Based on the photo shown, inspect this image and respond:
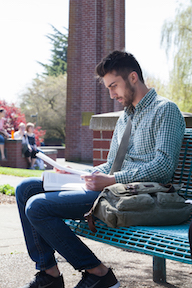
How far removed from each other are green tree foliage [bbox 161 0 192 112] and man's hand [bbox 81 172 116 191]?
61.7 ft

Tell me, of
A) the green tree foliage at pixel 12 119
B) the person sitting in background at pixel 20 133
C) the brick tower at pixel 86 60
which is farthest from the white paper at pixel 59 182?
the brick tower at pixel 86 60

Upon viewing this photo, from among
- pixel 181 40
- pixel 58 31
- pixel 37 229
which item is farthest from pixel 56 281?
pixel 58 31

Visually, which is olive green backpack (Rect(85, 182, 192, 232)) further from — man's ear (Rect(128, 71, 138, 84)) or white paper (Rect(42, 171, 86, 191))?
man's ear (Rect(128, 71, 138, 84))

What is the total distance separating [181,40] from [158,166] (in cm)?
1931

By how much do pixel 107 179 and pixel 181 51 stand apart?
19.2 meters

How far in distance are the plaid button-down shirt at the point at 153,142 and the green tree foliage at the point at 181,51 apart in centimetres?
1845

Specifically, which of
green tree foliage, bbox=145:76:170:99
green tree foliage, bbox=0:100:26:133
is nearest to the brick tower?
green tree foliage, bbox=0:100:26:133

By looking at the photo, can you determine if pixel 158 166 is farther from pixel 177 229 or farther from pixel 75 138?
pixel 75 138

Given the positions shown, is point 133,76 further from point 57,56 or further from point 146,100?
point 57,56

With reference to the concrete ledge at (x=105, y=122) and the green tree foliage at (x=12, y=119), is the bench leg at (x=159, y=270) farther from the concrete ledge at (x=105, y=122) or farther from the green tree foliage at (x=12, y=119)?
the green tree foliage at (x=12, y=119)

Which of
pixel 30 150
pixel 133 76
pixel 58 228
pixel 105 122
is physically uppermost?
pixel 133 76

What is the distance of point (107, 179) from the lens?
7.69ft

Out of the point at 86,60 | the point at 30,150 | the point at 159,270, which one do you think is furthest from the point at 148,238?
the point at 86,60

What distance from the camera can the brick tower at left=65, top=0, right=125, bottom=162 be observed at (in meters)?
17.8
